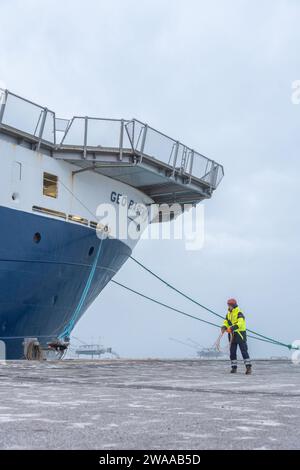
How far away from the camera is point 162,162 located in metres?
20.5

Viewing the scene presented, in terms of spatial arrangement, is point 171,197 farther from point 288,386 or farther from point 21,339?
point 288,386

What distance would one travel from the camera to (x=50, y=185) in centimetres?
1953

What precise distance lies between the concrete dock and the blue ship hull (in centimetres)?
852

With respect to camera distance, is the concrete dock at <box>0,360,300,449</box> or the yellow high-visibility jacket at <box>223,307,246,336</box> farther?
the yellow high-visibility jacket at <box>223,307,246,336</box>

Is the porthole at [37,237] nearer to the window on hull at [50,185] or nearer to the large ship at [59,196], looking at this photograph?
Result: the large ship at [59,196]

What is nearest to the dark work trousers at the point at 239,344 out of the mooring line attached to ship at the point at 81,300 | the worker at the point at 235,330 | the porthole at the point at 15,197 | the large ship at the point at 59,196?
the worker at the point at 235,330

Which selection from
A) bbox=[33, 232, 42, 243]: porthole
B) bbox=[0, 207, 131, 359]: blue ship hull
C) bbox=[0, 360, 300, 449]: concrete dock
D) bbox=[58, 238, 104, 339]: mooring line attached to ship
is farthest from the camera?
bbox=[58, 238, 104, 339]: mooring line attached to ship

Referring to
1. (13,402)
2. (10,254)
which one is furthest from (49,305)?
(13,402)

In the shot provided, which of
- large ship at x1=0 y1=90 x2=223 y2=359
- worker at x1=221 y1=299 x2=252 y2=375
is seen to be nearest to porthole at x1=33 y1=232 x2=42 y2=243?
large ship at x1=0 y1=90 x2=223 y2=359

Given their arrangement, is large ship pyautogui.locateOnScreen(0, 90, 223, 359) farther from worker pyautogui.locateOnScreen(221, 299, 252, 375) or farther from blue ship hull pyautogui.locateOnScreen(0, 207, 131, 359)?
worker pyautogui.locateOnScreen(221, 299, 252, 375)

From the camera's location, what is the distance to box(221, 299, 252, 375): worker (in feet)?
45.3

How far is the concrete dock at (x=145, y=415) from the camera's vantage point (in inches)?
173

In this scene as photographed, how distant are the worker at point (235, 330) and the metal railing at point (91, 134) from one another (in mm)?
7338
